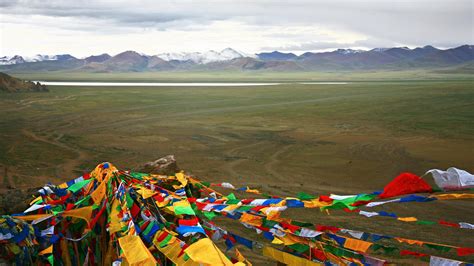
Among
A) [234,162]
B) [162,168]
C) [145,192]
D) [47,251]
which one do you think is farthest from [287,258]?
[234,162]

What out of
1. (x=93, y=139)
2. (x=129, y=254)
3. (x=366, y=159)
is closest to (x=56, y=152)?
(x=93, y=139)

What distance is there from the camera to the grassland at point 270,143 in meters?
16.1

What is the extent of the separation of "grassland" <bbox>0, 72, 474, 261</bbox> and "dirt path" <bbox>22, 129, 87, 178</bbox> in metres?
0.05

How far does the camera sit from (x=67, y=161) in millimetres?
19750

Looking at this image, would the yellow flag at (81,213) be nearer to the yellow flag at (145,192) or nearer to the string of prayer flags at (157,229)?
the string of prayer flags at (157,229)

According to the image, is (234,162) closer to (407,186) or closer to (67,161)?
(67,161)

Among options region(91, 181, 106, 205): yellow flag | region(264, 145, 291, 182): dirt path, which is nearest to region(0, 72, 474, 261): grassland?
region(264, 145, 291, 182): dirt path

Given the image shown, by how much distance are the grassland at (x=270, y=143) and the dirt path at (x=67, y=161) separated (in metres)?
0.05

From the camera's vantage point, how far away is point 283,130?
29.6m

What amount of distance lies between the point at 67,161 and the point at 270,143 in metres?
9.74

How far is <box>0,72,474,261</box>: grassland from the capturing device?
52.7ft

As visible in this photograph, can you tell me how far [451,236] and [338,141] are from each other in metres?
14.6

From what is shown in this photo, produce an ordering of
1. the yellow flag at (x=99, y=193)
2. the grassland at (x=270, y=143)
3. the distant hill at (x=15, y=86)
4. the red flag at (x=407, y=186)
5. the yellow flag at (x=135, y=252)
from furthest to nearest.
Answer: the distant hill at (x=15, y=86) → the grassland at (x=270, y=143) → the yellow flag at (x=99, y=193) → the yellow flag at (x=135, y=252) → the red flag at (x=407, y=186)

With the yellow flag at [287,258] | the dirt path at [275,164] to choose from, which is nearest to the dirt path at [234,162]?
the dirt path at [275,164]
